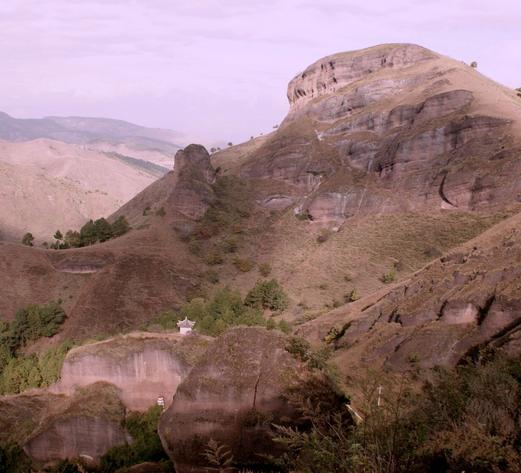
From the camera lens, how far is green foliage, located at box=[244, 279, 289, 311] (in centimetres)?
4941

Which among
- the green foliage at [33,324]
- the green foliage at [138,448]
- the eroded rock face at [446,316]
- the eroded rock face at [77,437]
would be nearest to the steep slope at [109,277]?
the green foliage at [33,324]

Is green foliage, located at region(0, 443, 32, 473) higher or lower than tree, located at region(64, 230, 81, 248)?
lower

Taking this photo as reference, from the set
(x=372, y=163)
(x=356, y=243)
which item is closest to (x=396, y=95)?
(x=372, y=163)

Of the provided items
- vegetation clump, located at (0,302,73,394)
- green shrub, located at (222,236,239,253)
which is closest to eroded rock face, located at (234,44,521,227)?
green shrub, located at (222,236,239,253)

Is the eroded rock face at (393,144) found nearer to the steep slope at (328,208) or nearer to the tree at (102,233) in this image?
the steep slope at (328,208)

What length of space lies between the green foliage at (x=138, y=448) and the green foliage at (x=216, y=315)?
635 inches

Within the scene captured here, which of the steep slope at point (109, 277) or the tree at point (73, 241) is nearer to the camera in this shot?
the steep slope at point (109, 277)

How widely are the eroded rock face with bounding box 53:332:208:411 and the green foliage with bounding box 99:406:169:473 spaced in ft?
3.55

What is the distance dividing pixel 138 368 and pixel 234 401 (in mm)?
13669

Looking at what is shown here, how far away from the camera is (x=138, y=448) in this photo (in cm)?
2159

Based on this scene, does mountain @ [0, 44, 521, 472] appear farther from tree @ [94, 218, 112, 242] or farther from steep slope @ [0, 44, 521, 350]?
tree @ [94, 218, 112, 242]

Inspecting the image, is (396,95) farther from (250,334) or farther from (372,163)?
(250,334)

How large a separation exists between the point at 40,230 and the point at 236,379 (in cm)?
12381

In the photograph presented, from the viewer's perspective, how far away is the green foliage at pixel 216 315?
41.3 meters
